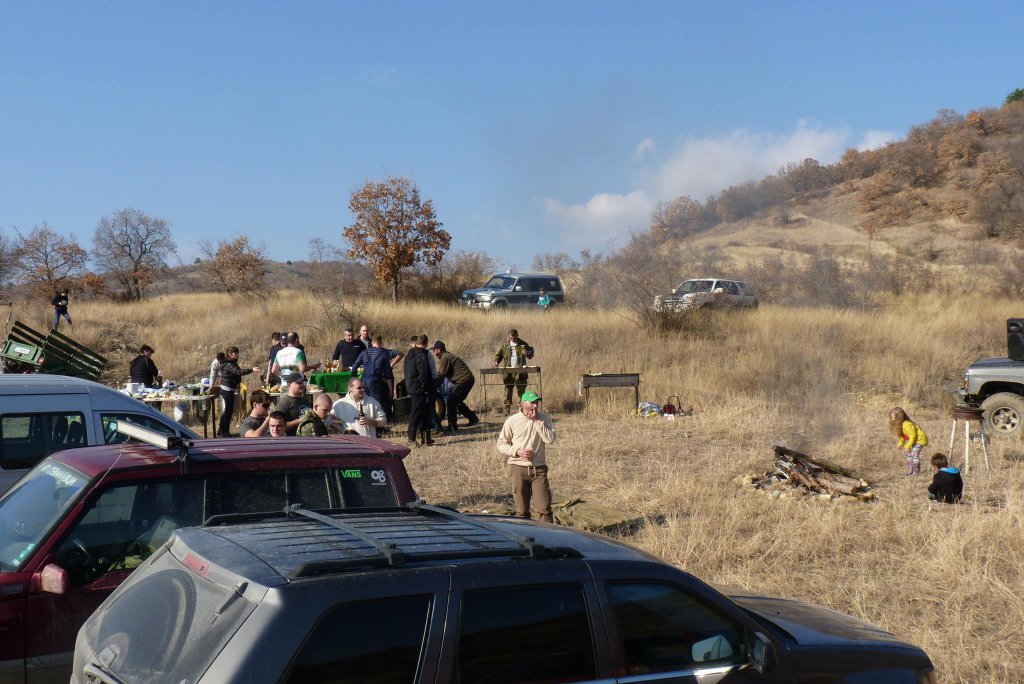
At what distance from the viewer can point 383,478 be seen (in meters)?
5.43

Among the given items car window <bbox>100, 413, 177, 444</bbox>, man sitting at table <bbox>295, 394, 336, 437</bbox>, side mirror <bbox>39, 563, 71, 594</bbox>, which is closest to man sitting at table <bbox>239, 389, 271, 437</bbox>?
man sitting at table <bbox>295, 394, 336, 437</bbox>

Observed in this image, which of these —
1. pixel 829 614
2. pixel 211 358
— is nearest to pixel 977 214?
pixel 211 358

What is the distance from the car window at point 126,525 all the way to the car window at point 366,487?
780mm

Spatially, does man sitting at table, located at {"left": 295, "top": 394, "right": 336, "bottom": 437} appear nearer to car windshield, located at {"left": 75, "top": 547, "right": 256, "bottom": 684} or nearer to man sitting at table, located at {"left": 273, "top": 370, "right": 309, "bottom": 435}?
man sitting at table, located at {"left": 273, "top": 370, "right": 309, "bottom": 435}

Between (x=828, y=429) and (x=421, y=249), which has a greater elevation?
(x=421, y=249)

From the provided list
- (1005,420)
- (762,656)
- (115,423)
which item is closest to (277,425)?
(115,423)

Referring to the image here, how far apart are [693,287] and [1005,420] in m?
12.5

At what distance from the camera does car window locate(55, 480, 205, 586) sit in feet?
15.0

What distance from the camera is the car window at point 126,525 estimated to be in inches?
179

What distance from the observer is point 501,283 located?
32875 mm

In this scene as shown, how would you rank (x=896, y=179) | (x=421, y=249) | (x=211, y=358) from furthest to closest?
(x=896, y=179) → (x=421, y=249) → (x=211, y=358)

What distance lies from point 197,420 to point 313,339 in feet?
22.8

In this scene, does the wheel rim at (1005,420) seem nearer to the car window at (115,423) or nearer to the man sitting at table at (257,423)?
the man sitting at table at (257,423)

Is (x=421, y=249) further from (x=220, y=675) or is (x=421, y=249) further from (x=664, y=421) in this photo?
(x=220, y=675)
